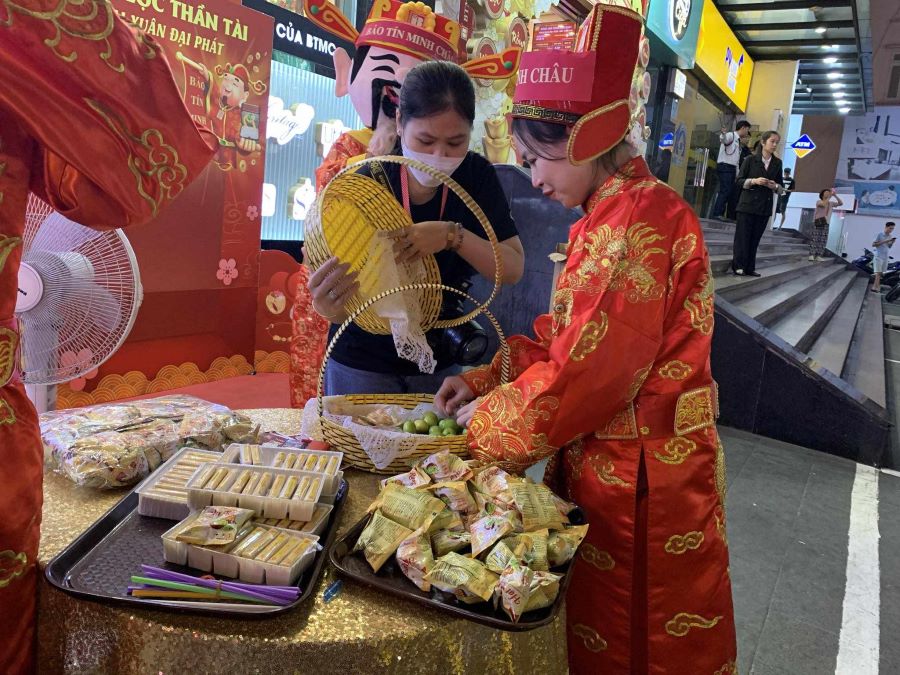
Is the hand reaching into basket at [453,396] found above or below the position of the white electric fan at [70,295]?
below

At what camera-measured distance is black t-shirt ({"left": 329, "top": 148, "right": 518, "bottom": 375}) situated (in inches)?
72.7

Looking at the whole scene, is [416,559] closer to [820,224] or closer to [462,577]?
[462,577]

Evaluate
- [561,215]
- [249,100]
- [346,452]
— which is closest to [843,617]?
[346,452]

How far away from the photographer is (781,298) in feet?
25.0

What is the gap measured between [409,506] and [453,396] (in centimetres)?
50

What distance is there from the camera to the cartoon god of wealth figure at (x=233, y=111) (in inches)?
151

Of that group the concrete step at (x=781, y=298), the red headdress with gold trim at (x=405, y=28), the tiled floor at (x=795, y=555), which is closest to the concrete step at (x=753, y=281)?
the concrete step at (x=781, y=298)

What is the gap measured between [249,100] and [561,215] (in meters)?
2.25

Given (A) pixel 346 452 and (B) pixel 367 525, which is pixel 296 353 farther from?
(B) pixel 367 525

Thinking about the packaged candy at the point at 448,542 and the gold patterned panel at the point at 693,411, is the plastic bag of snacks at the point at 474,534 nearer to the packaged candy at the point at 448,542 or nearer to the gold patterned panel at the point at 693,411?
the packaged candy at the point at 448,542

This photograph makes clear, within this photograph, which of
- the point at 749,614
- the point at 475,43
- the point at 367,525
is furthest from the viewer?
the point at 475,43

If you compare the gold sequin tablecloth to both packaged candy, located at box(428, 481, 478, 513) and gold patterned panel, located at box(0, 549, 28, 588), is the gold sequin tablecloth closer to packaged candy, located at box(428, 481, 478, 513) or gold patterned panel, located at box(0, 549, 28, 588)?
gold patterned panel, located at box(0, 549, 28, 588)

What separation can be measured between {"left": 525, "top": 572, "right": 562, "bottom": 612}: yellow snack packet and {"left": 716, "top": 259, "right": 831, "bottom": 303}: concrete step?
18.7 ft

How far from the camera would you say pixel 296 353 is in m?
2.92
